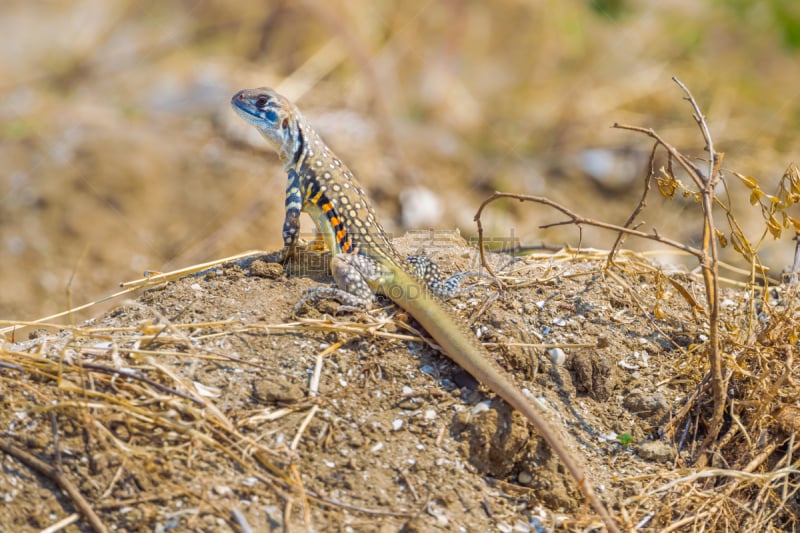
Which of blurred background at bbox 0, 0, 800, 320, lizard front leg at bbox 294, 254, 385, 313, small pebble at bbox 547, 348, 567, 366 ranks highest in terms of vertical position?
blurred background at bbox 0, 0, 800, 320

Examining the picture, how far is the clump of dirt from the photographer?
3.29 meters

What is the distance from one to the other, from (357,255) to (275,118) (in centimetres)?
120

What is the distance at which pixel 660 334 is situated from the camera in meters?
4.41

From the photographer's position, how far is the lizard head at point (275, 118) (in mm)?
5023

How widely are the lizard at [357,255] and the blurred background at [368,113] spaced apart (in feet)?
10.6

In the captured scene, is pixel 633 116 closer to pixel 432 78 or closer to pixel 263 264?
pixel 432 78

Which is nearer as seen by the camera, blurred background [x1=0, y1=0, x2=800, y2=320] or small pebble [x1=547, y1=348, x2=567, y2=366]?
small pebble [x1=547, y1=348, x2=567, y2=366]

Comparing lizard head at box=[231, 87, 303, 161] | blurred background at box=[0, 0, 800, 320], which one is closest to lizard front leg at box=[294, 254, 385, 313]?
lizard head at box=[231, 87, 303, 161]

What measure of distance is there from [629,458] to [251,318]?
6.97 ft

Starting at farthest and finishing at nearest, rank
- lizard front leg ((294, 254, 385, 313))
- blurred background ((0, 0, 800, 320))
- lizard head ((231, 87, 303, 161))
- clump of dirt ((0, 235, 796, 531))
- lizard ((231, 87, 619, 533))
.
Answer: blurred background ((0, 0, 800, 320)), lizard head ((231, 87, 303, 161)), lizard front leg ((294, 254, 385, 313)), lizard ((231, 87, 619, 533)), clump of dirt ((0, 235, 796, 531))

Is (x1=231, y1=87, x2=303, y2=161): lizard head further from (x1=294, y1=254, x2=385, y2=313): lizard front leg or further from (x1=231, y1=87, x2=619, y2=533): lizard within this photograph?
(x1=294, y1=254, x2=385, y2=313): lizard front leg

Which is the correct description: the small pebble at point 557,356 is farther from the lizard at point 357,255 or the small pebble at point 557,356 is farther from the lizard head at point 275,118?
the lizard head at point 275,118

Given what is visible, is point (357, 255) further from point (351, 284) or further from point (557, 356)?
point (557, 356)

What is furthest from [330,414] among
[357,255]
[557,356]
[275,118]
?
[275,118]
